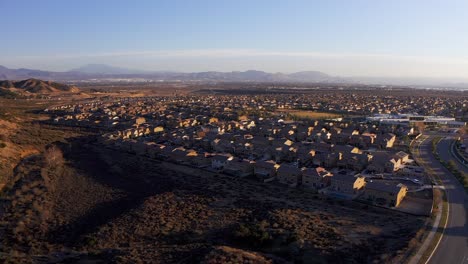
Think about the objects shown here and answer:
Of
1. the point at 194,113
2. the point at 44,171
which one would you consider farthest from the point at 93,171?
the point at 194,113

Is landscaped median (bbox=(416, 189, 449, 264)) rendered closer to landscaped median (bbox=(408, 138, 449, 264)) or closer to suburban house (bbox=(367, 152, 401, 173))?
landscaped median (bbox=(408, 138, 449, 264))

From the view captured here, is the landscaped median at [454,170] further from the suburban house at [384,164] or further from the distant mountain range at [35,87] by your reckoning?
the distant mountain range at [35,87]

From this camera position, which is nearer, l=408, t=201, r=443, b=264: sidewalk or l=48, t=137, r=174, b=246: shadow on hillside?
l=408, t=201, r=443, b=264: sidewalk

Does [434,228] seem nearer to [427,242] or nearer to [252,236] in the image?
[427,242]

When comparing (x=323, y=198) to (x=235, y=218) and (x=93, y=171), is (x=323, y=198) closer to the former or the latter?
(x=235, y=218)

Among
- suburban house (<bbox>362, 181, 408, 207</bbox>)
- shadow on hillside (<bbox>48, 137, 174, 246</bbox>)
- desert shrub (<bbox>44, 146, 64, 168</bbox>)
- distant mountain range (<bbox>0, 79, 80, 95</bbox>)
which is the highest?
distant mountain range (<bbox>0, 79, 80, 95</bbox>)

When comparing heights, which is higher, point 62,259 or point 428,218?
point 428,218

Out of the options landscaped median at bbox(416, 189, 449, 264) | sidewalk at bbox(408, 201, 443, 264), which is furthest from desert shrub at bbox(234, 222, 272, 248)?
landscaped median at bbox(416, 189, 449, 264)

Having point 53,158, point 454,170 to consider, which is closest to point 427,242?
point 454,170
